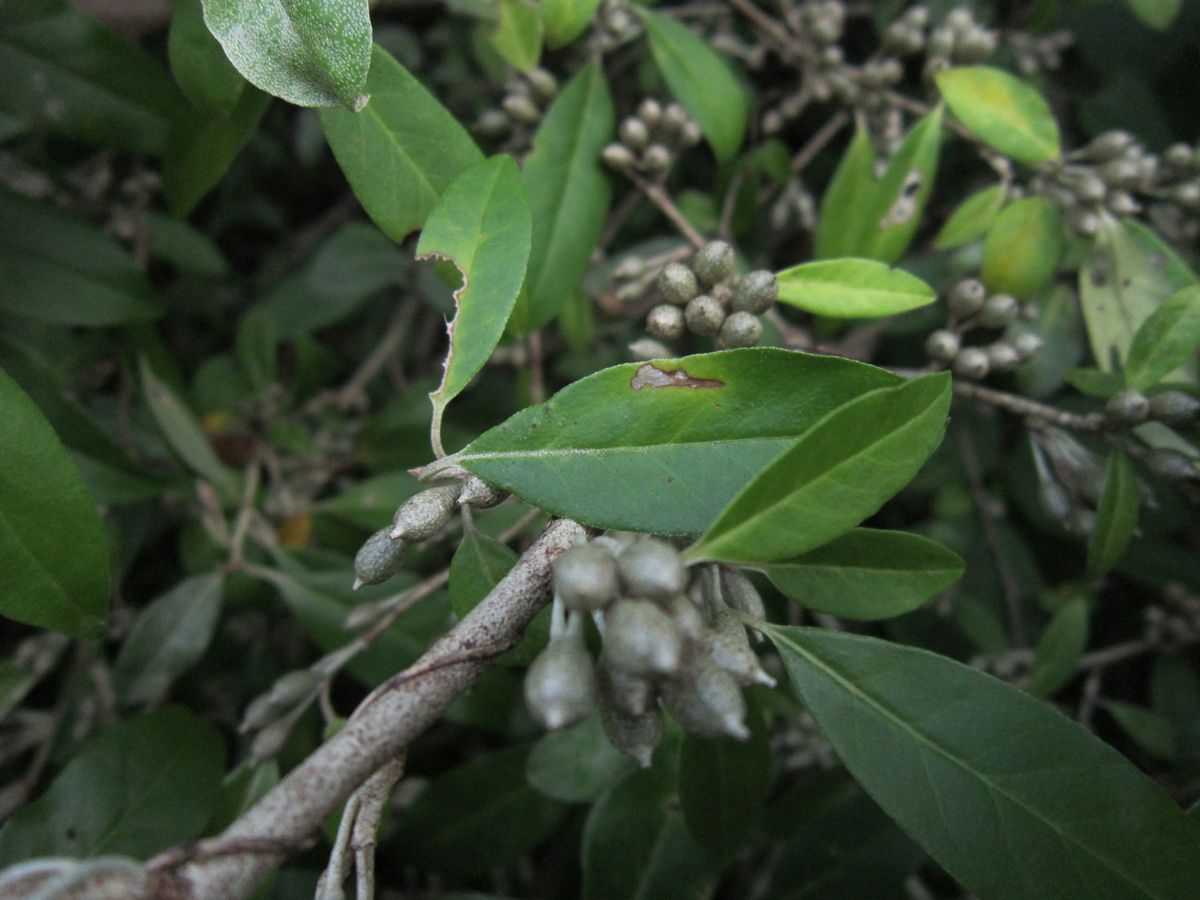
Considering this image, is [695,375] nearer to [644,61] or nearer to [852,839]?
[852,839]

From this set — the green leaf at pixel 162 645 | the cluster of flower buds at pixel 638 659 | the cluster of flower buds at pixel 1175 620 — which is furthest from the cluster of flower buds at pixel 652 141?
the cluster of flower buds at pixel 1175 620

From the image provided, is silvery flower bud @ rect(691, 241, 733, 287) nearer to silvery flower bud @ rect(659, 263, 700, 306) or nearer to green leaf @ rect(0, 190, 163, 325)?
silvery flower bud @ rect(659, 263, 700, 306)

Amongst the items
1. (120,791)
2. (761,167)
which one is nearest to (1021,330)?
(761,167)

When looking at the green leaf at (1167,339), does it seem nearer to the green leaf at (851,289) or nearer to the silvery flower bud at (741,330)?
the green leaf at (851,289)

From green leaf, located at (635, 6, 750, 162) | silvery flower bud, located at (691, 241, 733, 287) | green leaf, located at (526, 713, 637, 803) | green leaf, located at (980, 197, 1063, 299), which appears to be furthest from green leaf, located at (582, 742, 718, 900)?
green leaf, located at (635, 6, 750, 162)

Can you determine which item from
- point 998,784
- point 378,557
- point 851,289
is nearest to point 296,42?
point 378,557

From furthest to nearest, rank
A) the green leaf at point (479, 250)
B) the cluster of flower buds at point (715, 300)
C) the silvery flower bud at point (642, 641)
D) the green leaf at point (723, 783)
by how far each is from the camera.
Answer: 1. the green leaf at point (723, 783)
2. the cluster of flower buds at point (715, 300)
3. the green leaf at point (479, 250)
4. the silvery flower bud at point (642, 641)
